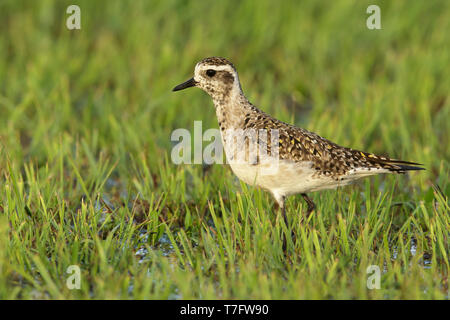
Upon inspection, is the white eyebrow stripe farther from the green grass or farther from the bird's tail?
the bird's tail

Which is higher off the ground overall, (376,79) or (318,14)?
(318,14)

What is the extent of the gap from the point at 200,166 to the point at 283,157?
1.91m

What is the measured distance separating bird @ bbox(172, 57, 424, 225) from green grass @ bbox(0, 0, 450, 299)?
278 mm

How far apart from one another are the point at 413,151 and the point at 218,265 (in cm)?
403

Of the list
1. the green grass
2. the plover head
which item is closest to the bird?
the plover head

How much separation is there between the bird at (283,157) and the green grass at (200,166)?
28 centimetres

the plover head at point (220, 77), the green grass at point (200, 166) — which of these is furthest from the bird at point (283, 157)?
the green grass at point (200, 166)

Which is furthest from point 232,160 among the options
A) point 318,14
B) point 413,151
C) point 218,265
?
point 318,14

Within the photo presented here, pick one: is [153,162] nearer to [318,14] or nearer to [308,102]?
Answer: [308,102]

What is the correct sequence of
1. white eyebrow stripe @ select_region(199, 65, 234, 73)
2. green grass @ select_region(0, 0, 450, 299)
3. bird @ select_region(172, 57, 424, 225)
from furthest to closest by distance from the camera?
white eyebrow stripe @ select_region(199, 65, 234, 73) → bird @ select_region(172, 57, 424, 225) → green grass @ select_region(0, 0, 450, 299)

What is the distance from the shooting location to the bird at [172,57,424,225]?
627 centimetres

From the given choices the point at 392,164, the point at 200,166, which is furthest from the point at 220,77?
the point at 392,164
